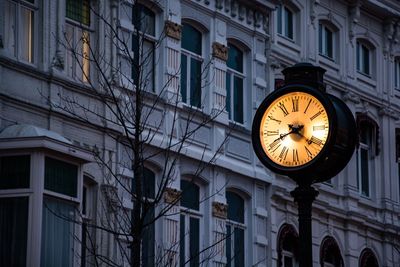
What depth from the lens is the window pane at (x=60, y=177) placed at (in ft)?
76.2

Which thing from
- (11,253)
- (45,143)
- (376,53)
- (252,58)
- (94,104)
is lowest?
(11,253)

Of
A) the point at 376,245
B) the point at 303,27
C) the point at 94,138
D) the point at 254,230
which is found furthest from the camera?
the point at 376,245

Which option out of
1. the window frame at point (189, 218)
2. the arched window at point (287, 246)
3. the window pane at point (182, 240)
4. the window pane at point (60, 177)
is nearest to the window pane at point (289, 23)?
the arched window at point (287, 246)

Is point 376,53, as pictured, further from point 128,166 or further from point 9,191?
point 9,191

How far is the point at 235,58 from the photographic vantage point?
105ft

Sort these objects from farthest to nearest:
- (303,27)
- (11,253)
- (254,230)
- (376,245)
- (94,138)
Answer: (376,245) < (303,27) < (254,230) < (94,138) < (11,253)

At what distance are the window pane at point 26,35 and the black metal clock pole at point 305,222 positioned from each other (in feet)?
46.8

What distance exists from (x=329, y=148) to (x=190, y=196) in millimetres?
18938

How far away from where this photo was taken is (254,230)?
103 feet

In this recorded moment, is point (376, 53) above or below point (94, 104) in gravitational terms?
above

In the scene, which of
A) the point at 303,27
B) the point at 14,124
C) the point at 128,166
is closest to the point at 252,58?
the point at 303,27

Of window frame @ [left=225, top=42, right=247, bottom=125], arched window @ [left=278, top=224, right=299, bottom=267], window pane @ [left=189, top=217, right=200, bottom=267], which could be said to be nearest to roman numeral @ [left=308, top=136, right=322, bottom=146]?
window pane @ [left=189, top=217, right=200, bottom=267]

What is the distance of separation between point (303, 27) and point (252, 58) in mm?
3177

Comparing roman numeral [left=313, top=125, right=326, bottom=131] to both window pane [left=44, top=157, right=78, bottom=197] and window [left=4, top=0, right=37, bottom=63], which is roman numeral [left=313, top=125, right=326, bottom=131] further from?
window [left=4, top=0, right=37, bottom=63]
